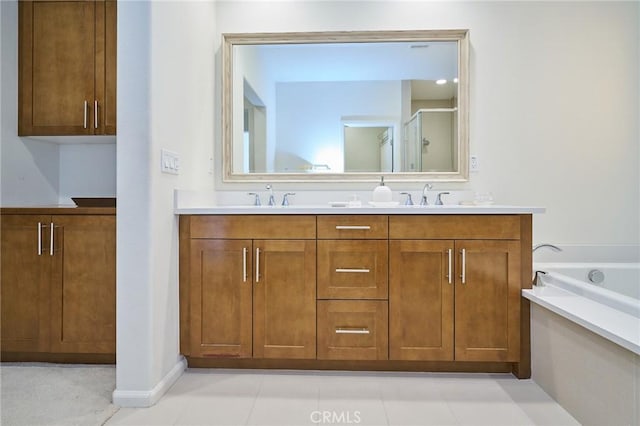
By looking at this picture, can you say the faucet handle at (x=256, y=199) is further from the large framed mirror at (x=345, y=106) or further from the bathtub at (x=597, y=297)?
the bathtub at (x=597, y=297)

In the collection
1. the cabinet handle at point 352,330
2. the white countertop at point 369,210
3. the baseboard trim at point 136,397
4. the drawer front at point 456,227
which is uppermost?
the white countertop at point 369,210

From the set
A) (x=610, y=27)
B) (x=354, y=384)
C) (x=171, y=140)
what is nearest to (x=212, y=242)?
(x=171, y=140)

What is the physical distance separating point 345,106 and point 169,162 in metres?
1.20

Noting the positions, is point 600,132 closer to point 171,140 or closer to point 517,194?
Answer: point 517,194

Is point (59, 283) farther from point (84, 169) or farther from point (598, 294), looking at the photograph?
point (598, 294)

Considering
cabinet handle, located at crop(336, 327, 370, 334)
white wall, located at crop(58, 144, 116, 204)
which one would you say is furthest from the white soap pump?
white wall, located at crop(58, 144, 116, 204)

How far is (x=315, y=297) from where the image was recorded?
1.91 meters

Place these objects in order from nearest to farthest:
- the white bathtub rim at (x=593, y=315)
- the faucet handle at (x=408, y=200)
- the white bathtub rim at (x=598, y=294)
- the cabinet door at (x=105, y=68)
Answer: the white bathtub rim at (x=593, y=315)
the white bathtub rim at (x=598, y=294)
the cabinet door at (x=105, y=68)
the faucet handle at (x=408, y=200)

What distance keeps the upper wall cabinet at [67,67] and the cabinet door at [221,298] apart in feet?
3.24

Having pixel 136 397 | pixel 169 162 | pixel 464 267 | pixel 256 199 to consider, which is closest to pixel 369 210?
pixel 464 267

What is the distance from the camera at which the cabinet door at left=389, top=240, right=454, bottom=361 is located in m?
1.88

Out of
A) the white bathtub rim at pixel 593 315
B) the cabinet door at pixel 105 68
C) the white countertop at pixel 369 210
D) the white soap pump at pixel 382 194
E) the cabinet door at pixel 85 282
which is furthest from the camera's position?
the white soap pump at pixel 382 194

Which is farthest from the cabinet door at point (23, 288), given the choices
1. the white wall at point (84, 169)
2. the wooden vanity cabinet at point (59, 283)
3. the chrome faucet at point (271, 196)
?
the chrome faucet at point (271, 196)

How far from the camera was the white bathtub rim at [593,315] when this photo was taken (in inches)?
50.7
